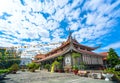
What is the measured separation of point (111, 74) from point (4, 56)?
3748 centimetres

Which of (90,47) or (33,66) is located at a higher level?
(90,47)

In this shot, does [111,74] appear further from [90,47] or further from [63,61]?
[90,47]

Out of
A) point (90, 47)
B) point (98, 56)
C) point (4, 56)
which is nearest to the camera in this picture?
point (98, 56)

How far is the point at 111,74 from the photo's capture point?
12.6 metres

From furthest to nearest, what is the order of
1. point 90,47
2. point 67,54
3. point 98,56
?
point 90,47, point 98,56, point 67,54

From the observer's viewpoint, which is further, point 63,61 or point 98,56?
point 98,56

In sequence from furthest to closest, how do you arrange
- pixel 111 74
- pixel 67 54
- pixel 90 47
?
pixel 90 47, pixel 67 54, pixel 111 74

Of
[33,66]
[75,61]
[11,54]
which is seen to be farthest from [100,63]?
[11,54]

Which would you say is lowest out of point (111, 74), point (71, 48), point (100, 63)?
point (111, 74)

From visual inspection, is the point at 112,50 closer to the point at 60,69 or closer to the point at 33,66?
the point at 60,69

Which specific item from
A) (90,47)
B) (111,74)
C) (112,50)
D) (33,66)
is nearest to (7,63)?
(33,66)

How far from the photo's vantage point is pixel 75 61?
24000 millimetres

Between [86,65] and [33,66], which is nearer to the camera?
[86,65]

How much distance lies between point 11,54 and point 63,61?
24.2 m
